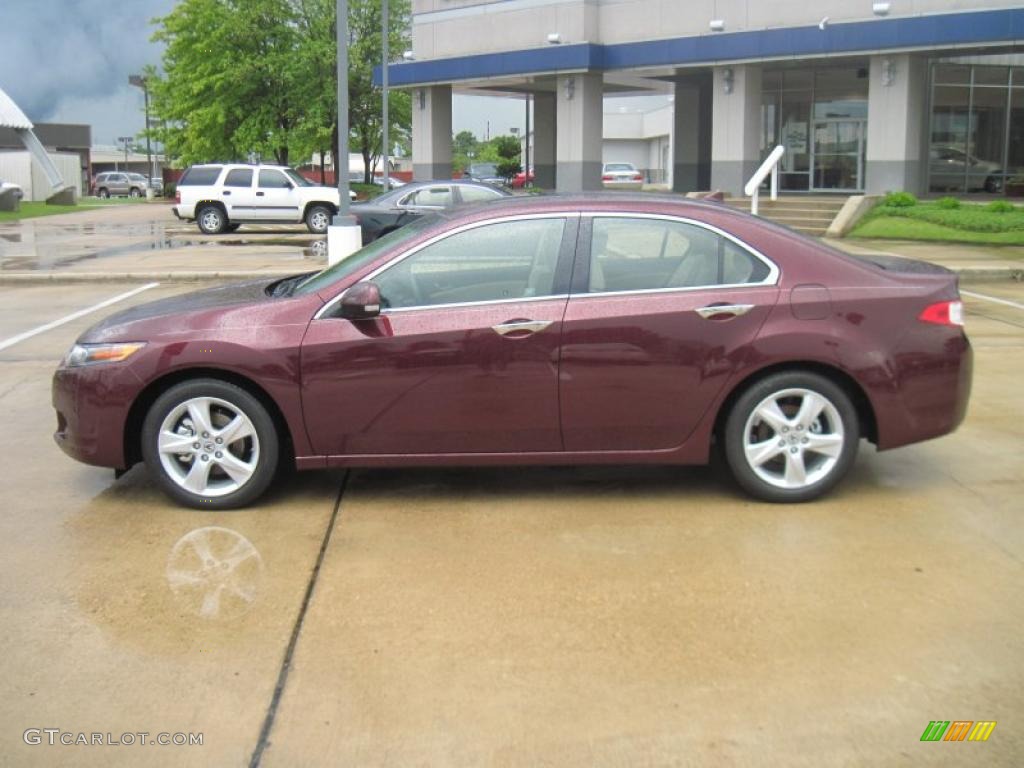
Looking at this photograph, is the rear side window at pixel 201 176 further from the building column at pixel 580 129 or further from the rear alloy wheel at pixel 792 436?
the rear alloy wheel at pixel 792 436

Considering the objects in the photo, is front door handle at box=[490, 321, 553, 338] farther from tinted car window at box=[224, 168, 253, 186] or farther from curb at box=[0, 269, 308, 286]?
tinted car window at box=[224, 168, 253, 186]

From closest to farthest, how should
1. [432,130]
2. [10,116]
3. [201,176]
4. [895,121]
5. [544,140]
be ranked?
[895,121] < [201,176] < [432,130] < [544,140] < [10,116]

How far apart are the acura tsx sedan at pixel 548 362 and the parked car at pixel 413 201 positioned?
43.4 feet

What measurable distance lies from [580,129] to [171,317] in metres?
25.5

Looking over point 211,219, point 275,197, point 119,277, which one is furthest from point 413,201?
point 211,219

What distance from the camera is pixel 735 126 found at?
90.8 feet

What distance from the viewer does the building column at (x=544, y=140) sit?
37375 mm

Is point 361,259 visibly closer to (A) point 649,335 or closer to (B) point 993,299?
(A) point 649,335

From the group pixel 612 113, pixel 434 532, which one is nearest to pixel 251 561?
pixel 434 532

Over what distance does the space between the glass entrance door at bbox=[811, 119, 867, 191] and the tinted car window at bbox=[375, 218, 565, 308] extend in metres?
26.8

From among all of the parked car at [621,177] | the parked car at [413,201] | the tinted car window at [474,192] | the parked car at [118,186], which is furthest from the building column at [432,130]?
the parked car at [118,186]

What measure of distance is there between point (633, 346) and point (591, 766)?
265cm

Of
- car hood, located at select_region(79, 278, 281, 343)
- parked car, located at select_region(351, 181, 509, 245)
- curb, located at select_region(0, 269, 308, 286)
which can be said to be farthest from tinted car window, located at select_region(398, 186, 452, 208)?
car hood, located at select_region(79, 278, 281, 343)

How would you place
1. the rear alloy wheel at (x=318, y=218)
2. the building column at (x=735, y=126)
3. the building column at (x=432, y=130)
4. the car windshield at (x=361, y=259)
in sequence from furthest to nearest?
1. the building column at (x=432, y=130)
2. the rear alloy wheel at (x=318, y=218)
3. the building column at (x=735, y=126)
4. the car windshield at (x=361, y=259)
